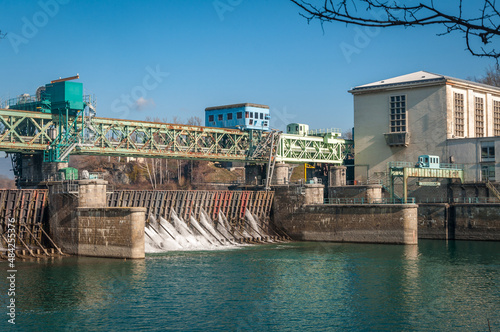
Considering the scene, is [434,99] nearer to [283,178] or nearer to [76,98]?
[283,178]

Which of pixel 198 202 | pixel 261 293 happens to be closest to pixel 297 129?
pixel 198 202

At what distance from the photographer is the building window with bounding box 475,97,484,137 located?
7869 centimetres

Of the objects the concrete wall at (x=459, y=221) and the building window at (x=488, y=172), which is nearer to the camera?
the concrete wall at (x=459, y=221)

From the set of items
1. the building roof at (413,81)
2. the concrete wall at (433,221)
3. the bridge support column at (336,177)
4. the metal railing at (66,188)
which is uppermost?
the building roof at (413,81)

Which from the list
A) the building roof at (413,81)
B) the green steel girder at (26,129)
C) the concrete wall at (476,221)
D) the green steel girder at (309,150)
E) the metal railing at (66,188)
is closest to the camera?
the metal railing at (66,188)

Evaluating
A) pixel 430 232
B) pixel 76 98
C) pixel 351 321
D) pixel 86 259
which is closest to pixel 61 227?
pixel 86 259

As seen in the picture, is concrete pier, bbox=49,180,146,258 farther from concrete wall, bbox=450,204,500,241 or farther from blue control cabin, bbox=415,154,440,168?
blue control cabin, bbox=415,154,440,168

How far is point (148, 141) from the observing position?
65562 mm

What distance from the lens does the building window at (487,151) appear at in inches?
2729

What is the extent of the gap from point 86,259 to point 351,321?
23830mm

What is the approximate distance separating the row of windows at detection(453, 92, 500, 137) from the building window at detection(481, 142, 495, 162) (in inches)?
211

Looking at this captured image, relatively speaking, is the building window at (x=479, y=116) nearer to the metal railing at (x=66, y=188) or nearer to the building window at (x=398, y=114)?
the building window at (x=398, y=114)

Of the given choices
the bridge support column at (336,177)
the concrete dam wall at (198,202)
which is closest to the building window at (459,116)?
the bridge support column at (336,177)

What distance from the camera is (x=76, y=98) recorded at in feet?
183
